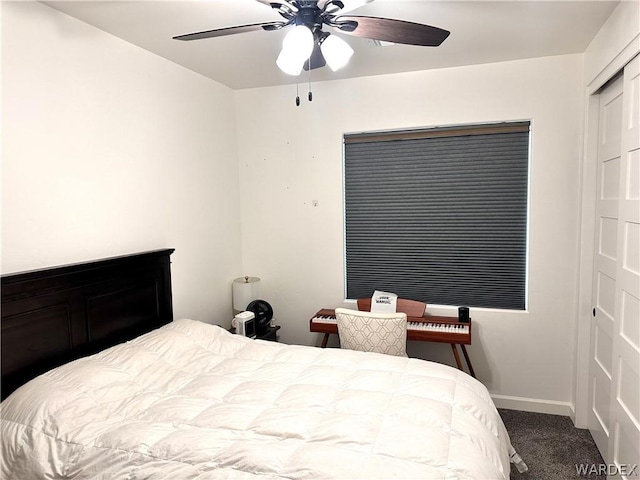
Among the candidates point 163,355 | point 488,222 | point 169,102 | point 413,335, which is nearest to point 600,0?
point 488,222

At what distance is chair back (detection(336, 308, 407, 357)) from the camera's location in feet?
9.04

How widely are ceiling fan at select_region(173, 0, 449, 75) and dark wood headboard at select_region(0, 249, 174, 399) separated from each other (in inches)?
54.8

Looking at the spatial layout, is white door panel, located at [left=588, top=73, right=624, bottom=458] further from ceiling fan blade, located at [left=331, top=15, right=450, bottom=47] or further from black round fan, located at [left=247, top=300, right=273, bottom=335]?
black round fan, located at [left=247, top=300, right=273, bottom=335]

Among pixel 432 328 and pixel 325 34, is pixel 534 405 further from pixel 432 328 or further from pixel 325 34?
pixel 325 34

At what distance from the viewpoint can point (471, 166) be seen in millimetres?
3354

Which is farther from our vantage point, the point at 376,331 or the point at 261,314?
the point at 261,314

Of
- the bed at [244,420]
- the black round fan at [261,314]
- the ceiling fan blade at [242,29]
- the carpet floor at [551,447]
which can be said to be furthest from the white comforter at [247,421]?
the ceiling fan blade at [242,29]

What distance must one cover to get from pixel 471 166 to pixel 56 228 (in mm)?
2940

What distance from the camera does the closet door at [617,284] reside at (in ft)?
6.65

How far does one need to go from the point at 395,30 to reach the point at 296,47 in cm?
44

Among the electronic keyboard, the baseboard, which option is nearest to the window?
the electronic keyboard

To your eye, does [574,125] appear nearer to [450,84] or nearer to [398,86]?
[450,84]

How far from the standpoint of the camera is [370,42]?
2.69 m

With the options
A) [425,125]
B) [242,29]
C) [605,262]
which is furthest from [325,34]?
[605,262]
